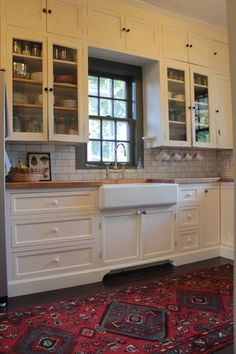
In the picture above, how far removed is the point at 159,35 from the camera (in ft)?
11.7

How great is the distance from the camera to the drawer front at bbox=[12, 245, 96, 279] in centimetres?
252

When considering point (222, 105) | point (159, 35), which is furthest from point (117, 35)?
point (222, 105)

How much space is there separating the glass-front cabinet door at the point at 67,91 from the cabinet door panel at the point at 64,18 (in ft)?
0.47

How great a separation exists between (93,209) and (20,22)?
1.83 m

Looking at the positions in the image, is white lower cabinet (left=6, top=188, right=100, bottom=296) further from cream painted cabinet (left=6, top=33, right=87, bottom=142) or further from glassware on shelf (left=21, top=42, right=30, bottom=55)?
glassware on shelf (left=21, top=42, right=30, bottom=55)

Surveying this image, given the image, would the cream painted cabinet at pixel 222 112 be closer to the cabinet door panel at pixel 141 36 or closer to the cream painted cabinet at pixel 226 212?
the cream painted cabinet at pixel 226 212

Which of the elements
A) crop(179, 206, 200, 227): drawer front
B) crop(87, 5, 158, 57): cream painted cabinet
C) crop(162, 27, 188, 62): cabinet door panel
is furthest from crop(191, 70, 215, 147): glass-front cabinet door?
crop(179, 206, 200, 227): drawer front

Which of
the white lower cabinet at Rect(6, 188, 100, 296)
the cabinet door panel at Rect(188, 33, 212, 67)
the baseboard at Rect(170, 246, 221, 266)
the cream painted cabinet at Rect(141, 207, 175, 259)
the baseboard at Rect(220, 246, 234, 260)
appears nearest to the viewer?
the white lower cabinet at Rect(6, 188, 100, 296)

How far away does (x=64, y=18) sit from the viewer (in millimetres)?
2984

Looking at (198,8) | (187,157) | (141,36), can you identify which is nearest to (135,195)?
(187,157)

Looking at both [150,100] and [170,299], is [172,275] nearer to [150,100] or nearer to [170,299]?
[170,299]

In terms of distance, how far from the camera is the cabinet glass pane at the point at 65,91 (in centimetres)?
302

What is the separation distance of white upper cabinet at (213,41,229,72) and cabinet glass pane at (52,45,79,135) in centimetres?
196

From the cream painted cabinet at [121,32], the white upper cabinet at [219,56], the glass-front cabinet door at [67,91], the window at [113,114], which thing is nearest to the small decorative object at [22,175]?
the glass-front cabinet door at [67,91]
